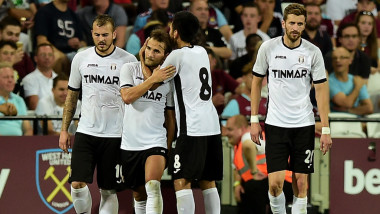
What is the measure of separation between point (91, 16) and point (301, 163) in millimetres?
5896

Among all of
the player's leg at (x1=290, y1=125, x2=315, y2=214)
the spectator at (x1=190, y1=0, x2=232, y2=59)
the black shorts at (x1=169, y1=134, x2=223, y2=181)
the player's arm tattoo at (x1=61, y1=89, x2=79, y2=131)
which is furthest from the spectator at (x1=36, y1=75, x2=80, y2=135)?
the player's leg at (x1=290, y1=125, x2=315, y2=214)

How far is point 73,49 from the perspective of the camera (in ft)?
45.5

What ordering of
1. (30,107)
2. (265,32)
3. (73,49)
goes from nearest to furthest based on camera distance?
(30,107) < (73,49) < (265,32)

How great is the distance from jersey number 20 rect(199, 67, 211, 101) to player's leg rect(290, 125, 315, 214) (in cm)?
109

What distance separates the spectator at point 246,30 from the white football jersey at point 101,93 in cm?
481

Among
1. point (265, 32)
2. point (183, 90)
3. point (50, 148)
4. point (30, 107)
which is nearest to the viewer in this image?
point (183, 90)

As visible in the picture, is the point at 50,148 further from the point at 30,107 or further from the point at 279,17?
the point at 279,17

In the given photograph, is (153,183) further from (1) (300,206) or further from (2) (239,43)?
(2) (239,43)

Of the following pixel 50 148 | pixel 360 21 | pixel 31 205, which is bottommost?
pixel 31 205

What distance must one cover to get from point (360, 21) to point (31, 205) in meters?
6.06

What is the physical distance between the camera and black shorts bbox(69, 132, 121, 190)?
9664 mm

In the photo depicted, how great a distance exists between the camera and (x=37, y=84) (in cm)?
1304

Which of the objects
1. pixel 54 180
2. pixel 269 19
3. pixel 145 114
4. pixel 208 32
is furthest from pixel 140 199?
pixel 269 19

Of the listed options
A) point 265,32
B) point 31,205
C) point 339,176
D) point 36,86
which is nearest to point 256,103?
point 339,176
